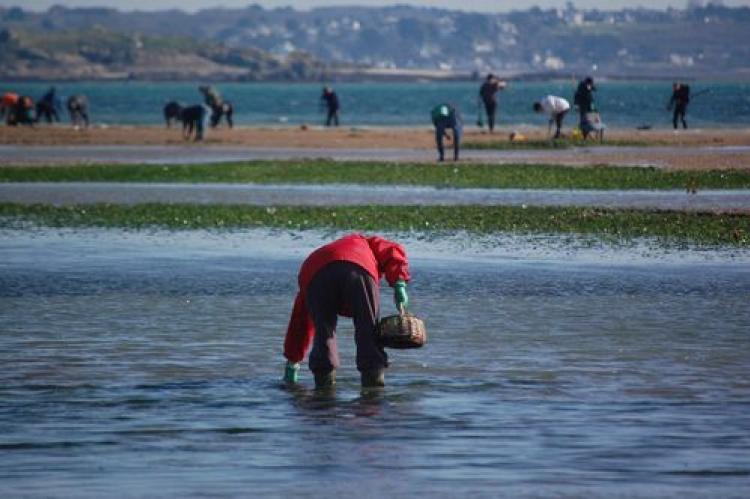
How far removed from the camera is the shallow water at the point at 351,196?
3241 cm

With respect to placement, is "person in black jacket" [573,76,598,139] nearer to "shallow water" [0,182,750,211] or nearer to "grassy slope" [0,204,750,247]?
"shallow water" [0,182,750,211]

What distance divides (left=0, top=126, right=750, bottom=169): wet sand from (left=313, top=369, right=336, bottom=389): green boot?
2767 cm

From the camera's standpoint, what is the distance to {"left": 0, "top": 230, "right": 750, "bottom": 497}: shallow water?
37.3ft

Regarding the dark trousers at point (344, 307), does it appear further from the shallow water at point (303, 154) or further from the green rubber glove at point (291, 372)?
the shallow water at point (303, 154)

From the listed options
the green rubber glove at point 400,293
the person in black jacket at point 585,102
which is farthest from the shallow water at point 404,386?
the person in black jacket at point 585,102

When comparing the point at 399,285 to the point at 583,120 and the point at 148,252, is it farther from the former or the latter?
the point at 583,120

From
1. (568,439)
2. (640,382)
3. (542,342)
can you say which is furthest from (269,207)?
(568,439)

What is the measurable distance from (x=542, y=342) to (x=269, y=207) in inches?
581

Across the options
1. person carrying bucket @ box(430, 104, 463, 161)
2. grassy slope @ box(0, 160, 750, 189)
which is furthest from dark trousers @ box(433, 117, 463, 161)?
grassy slope @ box(0, 160, 750, 189)

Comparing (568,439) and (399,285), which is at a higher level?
(399,285)

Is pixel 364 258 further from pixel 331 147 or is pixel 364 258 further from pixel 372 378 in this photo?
pixel 331 147

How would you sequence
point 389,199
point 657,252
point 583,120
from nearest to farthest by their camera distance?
1. point 657,252
2. point 389,199
3. point 583,120

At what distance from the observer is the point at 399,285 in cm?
1334

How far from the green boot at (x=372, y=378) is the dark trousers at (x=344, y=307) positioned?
5 centimetres
